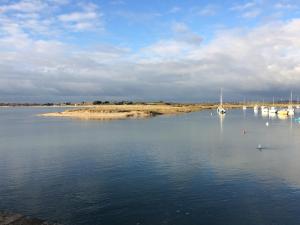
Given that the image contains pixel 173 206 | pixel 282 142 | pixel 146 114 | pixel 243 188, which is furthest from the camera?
pixel 146 114

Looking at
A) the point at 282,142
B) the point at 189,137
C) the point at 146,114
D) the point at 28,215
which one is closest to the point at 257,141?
the point at 282,142

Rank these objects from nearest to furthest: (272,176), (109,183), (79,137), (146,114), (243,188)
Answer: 1. (243,188)
2. (109,183)
3. (272,176)
4. (79,137)
5. (146,114)

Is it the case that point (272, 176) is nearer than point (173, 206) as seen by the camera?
No

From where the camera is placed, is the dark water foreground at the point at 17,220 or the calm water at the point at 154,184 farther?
the calm water at the point at 154,184

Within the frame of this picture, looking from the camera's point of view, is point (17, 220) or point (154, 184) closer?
point (17, 220)

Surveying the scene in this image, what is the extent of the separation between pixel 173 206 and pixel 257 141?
144 feet

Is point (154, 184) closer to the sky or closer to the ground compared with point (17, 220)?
closer to the ground

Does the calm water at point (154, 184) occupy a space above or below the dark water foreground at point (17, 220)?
below

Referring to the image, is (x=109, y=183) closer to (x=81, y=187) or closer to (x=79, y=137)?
(x=81, y=187)

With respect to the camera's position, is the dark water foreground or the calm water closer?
the dark water foreground

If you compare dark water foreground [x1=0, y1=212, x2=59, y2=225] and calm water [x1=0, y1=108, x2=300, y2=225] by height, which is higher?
dark water foreground [x1=0, y1=212, x2=59, y2=225]

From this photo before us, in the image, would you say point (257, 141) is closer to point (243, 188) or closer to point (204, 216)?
point (243, 188)

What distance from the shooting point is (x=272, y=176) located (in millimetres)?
36375

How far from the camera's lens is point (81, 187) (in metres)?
32.3
